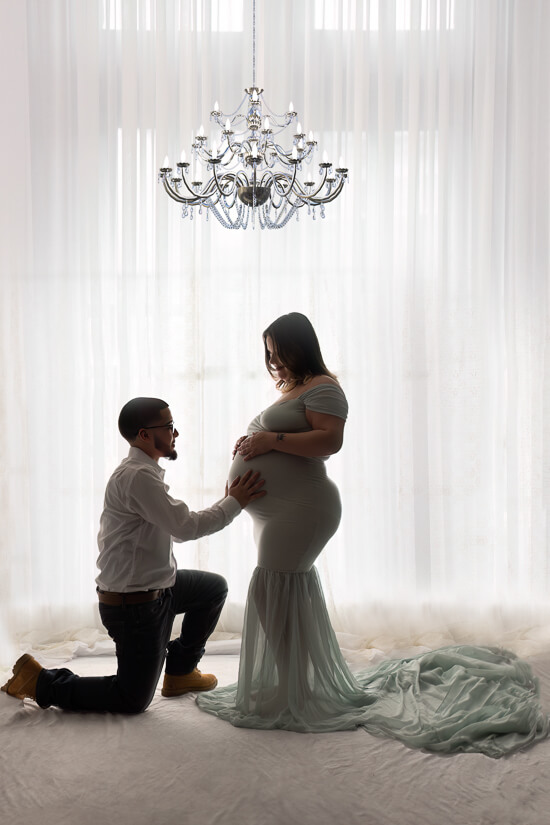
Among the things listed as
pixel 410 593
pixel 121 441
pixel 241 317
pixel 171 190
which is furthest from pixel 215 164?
pixel 410 593

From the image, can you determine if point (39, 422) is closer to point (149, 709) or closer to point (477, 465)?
point (149, 709)

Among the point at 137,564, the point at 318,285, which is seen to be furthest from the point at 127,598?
the point at 318,285

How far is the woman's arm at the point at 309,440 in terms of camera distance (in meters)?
2.50

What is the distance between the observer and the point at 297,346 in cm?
262

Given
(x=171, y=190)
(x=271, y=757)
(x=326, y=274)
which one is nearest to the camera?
(x=271, y=757)

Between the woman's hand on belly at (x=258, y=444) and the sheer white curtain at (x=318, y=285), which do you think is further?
the sheer white curtain at (x=318, y=285)

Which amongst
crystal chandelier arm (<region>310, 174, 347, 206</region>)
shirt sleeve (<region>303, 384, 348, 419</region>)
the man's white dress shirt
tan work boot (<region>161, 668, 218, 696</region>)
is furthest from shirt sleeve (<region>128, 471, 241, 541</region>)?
crystal chandelier arm (<region>310, 174, 347, 206</region>)

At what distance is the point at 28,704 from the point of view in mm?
2604

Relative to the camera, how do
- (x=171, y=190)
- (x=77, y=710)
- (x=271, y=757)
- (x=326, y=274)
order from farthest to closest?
(x=326, y=274)
(x=77, y=710)
(x=171, y=190)
(x=271, y=757)

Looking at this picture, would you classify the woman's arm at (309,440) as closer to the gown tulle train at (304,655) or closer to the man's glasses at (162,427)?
the gown tulle train at (304,655)

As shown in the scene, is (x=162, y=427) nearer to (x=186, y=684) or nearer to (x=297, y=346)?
(x=297, y=346)

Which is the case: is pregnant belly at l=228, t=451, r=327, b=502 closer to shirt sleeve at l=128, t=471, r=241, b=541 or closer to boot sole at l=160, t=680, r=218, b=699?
shirt sleeve at l=128, t=471, r=241, b=541

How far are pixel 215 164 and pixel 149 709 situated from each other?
183cm

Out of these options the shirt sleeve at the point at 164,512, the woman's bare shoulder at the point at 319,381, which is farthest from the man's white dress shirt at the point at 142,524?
the woman's bare shoulder at the point at 319,381
